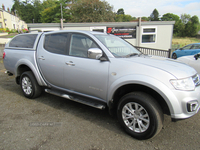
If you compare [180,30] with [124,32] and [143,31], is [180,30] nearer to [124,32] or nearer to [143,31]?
[143,31]

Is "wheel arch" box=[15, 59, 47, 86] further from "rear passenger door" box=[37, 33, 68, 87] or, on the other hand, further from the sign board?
the sign board

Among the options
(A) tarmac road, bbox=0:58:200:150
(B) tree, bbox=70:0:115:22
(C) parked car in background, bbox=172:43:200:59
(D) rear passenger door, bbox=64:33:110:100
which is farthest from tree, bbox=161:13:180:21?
(A) tarmac road, bbox=0:58:200:150

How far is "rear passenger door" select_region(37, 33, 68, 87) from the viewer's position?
3436 mm

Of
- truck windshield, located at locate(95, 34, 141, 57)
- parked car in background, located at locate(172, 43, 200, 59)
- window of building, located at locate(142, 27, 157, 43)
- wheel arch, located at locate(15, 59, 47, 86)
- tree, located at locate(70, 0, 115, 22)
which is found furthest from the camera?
tree, located at locate(70, 0, 115, 22)

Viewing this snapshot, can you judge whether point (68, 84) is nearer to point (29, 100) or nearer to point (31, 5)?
point (29, 100)

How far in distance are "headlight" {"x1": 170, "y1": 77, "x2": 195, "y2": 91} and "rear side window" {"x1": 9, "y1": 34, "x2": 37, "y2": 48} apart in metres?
3.54

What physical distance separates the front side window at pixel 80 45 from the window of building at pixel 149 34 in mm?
12501

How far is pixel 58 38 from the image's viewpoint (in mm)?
3674

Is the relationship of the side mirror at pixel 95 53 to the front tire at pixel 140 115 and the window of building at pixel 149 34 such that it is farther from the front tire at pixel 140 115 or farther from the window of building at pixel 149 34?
the window of building at pixel 149 34

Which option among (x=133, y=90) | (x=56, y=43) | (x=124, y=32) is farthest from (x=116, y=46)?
(x=124, y=32)

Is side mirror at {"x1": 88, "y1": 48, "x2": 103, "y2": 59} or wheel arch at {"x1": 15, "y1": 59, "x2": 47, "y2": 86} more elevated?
side mirror at {"x1": 88, "y1": 48, "x2": 103, "y2": 59}

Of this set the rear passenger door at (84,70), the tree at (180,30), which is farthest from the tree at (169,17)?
the rear passenger door at (84,70)

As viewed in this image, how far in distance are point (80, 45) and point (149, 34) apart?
12956 mm

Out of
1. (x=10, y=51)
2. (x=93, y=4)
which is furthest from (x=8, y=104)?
(x=93, y=4)
